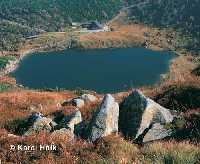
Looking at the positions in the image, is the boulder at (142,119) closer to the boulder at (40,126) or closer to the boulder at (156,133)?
the boulder at (156,133)

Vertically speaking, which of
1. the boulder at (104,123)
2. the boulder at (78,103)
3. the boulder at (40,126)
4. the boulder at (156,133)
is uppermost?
the boulder at (104,123)

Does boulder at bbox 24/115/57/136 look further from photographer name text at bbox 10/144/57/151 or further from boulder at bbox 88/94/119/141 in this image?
photographer name text at bbox 10/144/57/151

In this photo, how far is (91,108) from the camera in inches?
1000

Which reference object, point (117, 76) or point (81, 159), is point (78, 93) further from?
point (117, 76)

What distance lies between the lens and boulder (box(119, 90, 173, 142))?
19422mm

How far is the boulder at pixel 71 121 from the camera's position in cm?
2130

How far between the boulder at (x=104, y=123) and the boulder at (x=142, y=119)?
28.4 inches

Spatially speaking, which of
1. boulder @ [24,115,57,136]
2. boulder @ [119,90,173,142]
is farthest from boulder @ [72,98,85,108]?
boulder @ [119,90,173,142]

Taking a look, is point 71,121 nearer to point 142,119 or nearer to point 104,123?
point 104,123

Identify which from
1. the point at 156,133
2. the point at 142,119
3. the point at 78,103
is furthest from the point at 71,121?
the point at 78,103

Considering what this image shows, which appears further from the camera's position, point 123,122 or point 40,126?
point 40,126

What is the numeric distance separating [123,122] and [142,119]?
41.7 inches

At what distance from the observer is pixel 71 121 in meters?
21.8

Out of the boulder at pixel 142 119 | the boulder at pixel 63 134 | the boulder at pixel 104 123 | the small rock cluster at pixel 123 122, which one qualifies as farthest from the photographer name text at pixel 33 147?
the boulder at pixel 142 119
